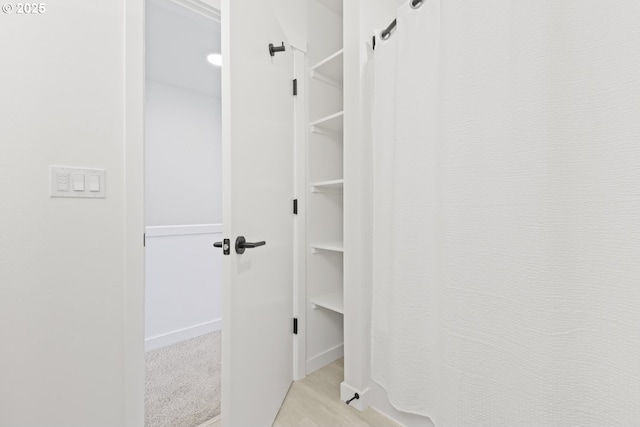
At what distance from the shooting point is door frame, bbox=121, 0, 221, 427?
1.12 meters

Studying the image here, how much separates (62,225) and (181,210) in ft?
5.83

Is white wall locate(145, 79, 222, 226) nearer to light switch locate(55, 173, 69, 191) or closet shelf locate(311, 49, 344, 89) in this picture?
closet shelf locate(311, 49, 344, 89)

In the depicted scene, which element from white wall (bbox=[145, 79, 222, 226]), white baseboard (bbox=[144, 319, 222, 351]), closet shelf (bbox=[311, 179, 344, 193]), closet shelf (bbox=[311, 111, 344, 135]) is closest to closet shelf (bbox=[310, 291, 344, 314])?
closet shelf (bbox=[311, 179, 344, 193])

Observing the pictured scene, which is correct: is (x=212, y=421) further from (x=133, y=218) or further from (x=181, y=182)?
(x=181, y=182)

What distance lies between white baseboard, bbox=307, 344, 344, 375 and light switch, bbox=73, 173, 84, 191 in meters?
1.54

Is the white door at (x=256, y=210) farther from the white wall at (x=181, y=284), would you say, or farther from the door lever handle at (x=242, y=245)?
the white wall at (x=181, y=284)

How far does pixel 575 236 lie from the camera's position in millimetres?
707

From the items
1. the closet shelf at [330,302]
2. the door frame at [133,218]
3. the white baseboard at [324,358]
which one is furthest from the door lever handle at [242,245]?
the white baseboard at [324,358]

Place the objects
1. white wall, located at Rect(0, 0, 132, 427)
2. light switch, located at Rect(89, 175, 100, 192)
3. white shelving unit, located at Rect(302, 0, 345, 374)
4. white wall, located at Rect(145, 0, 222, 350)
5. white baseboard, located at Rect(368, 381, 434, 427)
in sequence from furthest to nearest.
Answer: white wall, located at Rect(145, 0, 222, 350), white shelving unit, located at Rect(302, 0, 345, 374), white baseboard, located at Rect(368, 381, 434, 427), light switch, located at Rect(89, 175, 100, 192), white wall, located at Rect(0, 0, 132, 427)

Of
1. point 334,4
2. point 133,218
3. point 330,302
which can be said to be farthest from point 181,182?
point 334,4

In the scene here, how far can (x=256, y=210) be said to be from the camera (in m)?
1.28

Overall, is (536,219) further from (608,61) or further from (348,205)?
(348,205)

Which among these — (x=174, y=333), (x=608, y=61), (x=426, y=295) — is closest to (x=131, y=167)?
(x=426, y=295)

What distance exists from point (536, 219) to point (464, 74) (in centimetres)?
51
